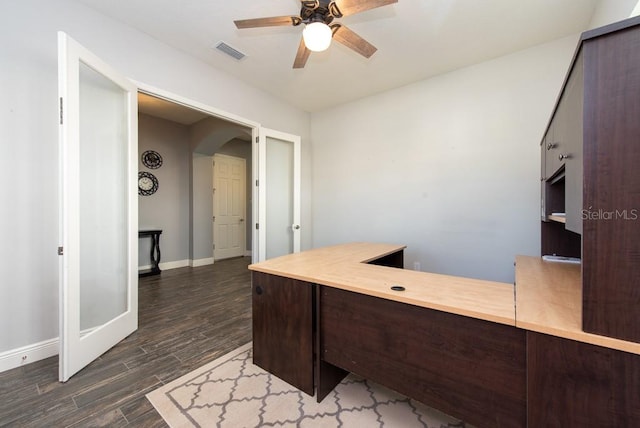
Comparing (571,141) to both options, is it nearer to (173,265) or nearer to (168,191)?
(168,191)

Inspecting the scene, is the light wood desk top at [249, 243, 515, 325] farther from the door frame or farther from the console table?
the console table

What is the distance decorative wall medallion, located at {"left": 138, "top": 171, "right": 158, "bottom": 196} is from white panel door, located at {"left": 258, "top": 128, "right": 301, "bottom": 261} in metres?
2.43

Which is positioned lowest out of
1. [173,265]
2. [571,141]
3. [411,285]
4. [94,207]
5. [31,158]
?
[173,265]

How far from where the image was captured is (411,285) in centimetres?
135

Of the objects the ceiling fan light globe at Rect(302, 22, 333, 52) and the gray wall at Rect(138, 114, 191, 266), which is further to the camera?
the gray wall at Rect(138, 114, 191, 266)

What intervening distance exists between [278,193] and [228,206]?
8.16 ft

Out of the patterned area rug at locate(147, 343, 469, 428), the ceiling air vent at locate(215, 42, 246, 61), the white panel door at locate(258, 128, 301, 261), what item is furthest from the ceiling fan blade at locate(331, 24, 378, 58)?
the patterned area rug at locate(147, 343, 469, 428)

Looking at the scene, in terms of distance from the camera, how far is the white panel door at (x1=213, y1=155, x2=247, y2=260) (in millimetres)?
5656

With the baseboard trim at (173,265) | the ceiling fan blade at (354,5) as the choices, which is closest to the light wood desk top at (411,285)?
the ceiling fan blade at (354,5)

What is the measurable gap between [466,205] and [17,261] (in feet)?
13.7

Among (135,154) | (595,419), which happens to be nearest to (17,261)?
(135,154)

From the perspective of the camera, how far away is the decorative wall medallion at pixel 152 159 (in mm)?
4516

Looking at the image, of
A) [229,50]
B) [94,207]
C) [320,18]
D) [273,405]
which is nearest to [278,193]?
[229,50]

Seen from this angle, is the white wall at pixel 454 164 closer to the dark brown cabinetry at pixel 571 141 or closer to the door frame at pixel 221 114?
the door frame at pixel 221 114
